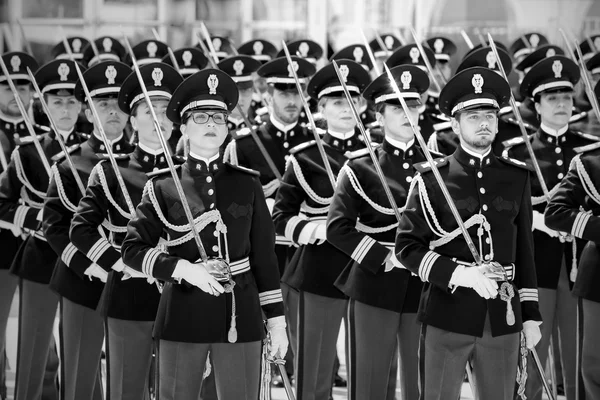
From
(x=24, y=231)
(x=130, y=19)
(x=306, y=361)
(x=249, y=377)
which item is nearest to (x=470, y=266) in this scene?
(x=249, y=377)

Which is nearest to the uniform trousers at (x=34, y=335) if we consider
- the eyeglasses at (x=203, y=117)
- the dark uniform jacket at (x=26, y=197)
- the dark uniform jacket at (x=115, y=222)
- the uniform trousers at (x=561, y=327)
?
the dark uniform jacket at (x=26, y=197)

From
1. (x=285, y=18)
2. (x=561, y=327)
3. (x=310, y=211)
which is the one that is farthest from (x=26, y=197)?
(x=285, y=18)

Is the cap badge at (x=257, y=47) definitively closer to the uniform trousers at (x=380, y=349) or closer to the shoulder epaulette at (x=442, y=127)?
the shoulder epaulette at (x=442, y=127)

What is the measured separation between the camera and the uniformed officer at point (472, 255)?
16.1ft

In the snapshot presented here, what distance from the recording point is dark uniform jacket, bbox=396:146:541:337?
4.91m

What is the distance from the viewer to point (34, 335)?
21.1ft

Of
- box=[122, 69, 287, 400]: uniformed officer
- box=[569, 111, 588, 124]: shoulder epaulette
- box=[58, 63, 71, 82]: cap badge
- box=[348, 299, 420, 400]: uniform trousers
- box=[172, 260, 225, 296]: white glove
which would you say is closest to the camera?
box=[172, 260, 225, 296]: white glove

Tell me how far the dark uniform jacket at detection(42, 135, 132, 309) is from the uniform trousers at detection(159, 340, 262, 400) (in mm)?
1080

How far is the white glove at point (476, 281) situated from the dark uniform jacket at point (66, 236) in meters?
1.79

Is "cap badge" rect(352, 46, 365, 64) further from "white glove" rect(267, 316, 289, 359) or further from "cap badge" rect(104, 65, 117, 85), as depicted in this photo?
"white glove" rect(267, 316, 289, 359)

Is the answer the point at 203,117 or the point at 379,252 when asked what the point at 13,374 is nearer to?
the point at 379,252

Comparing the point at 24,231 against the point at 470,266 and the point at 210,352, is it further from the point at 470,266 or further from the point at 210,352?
the point at 470,266

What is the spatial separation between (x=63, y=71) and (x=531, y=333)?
3.05m

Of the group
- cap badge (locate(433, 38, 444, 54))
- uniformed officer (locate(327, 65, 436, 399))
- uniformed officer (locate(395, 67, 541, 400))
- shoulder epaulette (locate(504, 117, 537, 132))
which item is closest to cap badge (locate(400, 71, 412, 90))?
uniformed officer (locate(327, 65, 436, 399))
